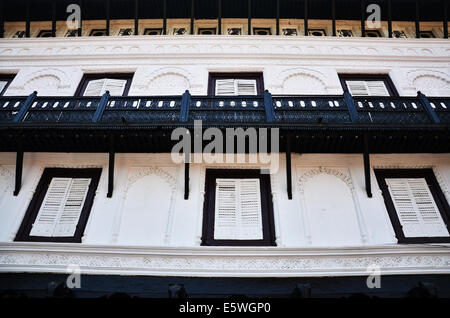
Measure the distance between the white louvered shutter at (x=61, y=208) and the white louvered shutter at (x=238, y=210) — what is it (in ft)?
9.76

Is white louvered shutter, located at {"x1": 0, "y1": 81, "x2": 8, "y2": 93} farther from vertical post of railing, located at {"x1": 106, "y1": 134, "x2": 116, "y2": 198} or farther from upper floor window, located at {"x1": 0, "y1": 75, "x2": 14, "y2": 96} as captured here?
vertical post of railing, located at {"x1": 106, "y1": 134, "x2": 116, "y2": 198}

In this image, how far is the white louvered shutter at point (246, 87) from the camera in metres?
10.3

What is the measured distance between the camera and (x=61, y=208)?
25.6ft

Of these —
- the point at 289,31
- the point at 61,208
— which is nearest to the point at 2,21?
the point at 61,208

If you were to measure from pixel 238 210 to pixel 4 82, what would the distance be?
27.2 feet

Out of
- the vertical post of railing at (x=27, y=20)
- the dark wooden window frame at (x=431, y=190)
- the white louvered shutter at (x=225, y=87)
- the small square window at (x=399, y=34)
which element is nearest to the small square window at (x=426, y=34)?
the small square window at (x=399, y=34)

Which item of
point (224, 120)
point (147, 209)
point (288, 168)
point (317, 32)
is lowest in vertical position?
point (147, 209)

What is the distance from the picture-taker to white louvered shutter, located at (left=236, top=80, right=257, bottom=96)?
1031 centimetres

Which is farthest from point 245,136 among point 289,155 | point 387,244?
point 387,244

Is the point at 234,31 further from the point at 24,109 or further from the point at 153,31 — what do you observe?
the point at 24,109

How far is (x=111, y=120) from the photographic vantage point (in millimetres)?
8195

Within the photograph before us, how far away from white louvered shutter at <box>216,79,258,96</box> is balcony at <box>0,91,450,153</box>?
1615mm

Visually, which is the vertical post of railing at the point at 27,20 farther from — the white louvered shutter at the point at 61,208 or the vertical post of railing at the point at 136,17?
the white louvered shutter at the point at 61,208

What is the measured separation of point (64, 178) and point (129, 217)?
199 centimetres
